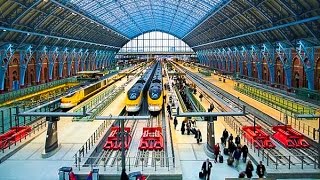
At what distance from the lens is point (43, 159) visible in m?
23.5

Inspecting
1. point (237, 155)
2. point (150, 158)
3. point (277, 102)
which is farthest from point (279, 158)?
point (277, 102)

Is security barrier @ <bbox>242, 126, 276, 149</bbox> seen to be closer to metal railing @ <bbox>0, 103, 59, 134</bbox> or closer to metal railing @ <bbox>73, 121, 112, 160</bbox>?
metal railing @ <bbox>73, 121, 112, 160</bbox>

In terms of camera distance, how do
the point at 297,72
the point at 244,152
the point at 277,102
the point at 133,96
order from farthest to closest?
the point at 297,72, the point at 133,96, the point at 277,102, the point at 244,152

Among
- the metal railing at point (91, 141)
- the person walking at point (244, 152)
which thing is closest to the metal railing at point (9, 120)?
the metal railing at point (91, 141)

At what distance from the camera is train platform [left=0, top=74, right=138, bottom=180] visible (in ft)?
68.3

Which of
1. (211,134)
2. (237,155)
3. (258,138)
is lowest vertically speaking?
(237,155)

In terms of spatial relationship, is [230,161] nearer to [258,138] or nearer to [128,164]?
[258,138]

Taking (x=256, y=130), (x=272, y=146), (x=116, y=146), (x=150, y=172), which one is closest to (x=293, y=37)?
(x=256, y=130)

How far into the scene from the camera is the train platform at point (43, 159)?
820 inches

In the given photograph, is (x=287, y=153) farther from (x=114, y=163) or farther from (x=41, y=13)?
(x=41, y=13)

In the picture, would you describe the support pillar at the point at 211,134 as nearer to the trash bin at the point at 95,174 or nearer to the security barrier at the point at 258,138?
the security barrier at the point at 258,138

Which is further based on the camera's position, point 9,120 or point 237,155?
point 9,120

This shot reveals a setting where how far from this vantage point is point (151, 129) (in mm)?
29453

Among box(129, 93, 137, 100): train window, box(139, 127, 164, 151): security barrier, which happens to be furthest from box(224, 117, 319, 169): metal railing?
box(129, 93, 137, 100): train window
